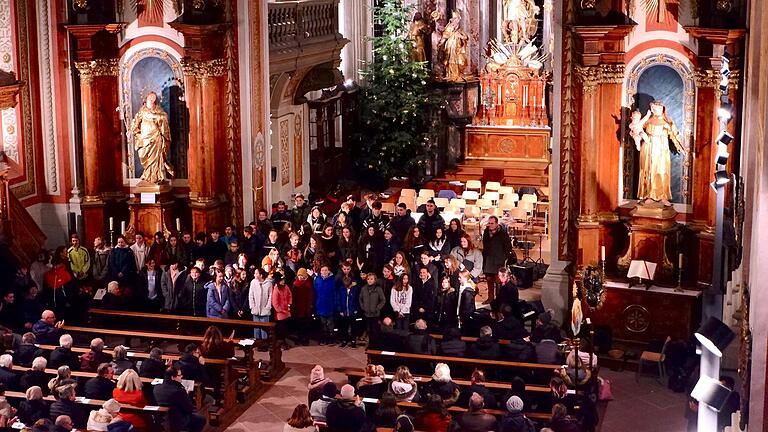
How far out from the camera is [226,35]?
69.1ft

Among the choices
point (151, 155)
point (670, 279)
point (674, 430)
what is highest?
point (151, 155)

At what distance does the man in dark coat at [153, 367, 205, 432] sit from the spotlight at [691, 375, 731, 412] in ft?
24.0

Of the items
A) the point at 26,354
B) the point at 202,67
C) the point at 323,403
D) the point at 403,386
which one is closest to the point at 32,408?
the point at 26,354

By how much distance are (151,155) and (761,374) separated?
14601 mm

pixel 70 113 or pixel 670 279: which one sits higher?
pixel 70 113

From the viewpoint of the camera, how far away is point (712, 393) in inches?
324

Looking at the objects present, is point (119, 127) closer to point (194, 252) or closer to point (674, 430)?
point (194, 252)

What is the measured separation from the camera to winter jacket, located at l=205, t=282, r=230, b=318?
1795 cm

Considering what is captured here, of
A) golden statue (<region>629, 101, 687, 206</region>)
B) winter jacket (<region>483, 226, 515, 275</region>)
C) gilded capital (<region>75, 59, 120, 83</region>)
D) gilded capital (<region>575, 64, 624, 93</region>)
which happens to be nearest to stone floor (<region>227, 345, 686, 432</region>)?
winter jacket (<region>483, 226, 515, 275</region>)

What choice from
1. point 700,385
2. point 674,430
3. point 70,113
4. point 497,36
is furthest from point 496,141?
point 700,385

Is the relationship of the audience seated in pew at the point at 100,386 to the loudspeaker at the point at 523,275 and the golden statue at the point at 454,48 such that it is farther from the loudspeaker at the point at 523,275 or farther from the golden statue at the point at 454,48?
the golden statue at the point at 454,48

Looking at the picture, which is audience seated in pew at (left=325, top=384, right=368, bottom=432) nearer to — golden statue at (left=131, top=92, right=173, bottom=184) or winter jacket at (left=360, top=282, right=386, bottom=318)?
winter jacket at (left=360, top=282, right=386, bottom=318)

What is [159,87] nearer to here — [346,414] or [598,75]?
[598,75]

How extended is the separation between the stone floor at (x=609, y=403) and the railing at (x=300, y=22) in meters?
7.08
